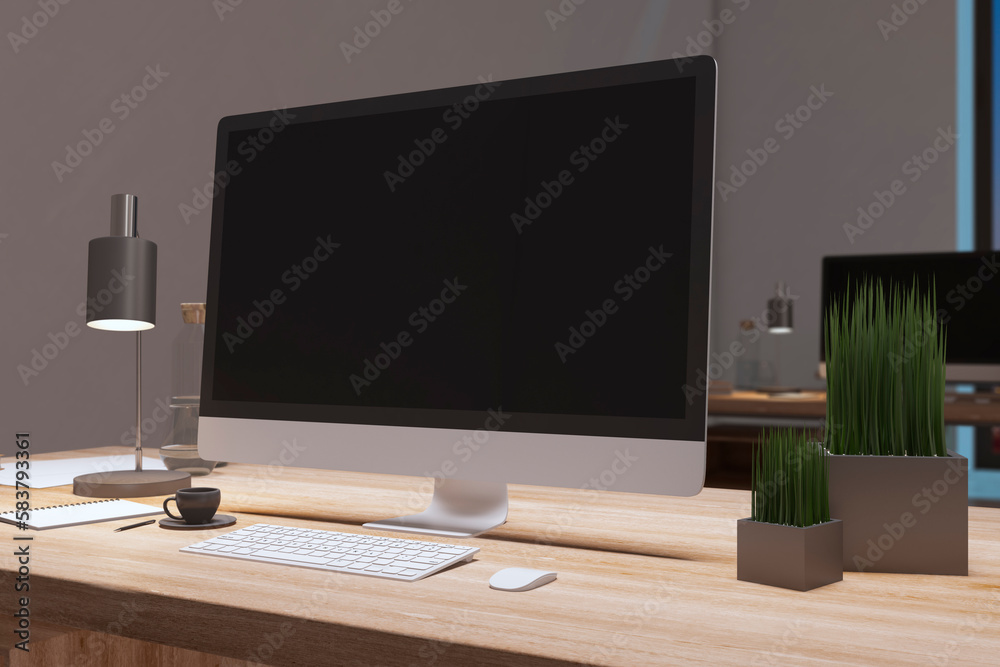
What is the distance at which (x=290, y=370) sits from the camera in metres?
1.02

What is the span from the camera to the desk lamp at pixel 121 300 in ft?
3.70

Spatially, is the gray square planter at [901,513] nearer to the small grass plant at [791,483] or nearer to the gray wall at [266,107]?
the small grass plant at [791,483]

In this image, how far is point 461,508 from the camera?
3.20 feet

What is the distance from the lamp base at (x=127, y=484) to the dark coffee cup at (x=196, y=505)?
7.6 inches
